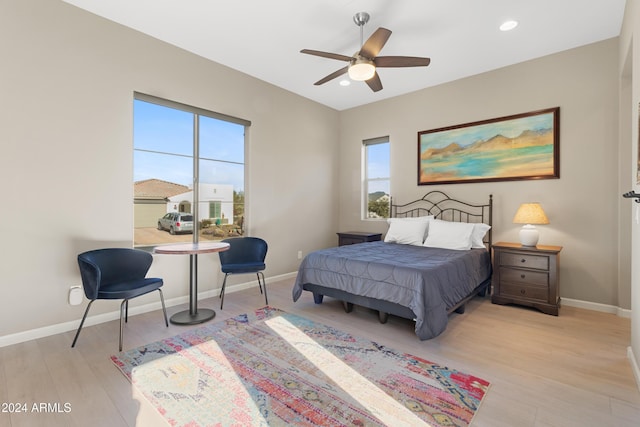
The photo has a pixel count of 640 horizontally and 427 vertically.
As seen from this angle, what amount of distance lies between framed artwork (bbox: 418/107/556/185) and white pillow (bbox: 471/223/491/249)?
2.34 feet

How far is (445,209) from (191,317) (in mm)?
3758

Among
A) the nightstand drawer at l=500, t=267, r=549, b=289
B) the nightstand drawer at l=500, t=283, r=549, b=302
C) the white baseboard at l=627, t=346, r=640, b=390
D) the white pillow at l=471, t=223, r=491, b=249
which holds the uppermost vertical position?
the white pillow at l=471, t=223, r=491, b=249

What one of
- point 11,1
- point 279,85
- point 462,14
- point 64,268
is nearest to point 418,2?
point 462,14

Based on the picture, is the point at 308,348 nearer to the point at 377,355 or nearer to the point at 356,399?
the point at 377,355

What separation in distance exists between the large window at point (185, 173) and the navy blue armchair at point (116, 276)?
0.44 meters

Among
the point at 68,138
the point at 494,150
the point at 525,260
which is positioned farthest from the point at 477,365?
the point at 68,138

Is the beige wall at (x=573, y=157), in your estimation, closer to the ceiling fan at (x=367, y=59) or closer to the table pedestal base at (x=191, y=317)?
Answer: the ceiling fan at (x=367, y=59)

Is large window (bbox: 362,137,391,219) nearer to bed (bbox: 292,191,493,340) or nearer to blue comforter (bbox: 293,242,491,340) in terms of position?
bed (bbox: 292,191,493,340)

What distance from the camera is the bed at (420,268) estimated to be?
258 centimetres

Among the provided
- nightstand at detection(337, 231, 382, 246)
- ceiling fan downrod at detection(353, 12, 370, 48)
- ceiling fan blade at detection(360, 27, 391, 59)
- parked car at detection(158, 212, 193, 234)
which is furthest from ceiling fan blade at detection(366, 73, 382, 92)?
parked car at detection(158, 212, 193, 234)

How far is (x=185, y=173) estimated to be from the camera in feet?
12.2

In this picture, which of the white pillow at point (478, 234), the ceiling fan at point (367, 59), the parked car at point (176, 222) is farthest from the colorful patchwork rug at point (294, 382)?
the ceiling fan at point (367, 59)

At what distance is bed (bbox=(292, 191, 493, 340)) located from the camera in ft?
8.45

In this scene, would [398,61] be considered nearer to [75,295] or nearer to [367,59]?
[367,59]
